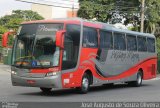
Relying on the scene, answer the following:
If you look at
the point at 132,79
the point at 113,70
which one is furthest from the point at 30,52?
the point at 132,79

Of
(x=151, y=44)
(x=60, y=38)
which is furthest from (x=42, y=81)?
(x=151, y=44)

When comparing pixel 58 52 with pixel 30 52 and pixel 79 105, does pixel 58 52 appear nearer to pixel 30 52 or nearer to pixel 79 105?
pixel 30 52

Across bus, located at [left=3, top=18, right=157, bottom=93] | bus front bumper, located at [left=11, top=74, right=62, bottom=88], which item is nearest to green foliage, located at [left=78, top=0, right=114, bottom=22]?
bus, located at [left=3, top=18, right=157, bottom=93]

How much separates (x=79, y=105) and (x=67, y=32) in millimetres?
4696

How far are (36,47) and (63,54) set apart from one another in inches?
43.8

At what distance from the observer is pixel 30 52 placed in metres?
18.8

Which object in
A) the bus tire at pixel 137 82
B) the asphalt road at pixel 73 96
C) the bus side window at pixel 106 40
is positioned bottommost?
the bus tire at pixel 137 82

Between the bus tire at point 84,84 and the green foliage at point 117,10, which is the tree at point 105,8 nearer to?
the green foliage at point 117,10

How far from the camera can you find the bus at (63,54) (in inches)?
728

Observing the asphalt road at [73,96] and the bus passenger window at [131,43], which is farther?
the bus passenger window at [131,43]

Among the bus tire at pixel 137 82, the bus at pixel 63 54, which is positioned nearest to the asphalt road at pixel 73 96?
the bus at pixel 63 54

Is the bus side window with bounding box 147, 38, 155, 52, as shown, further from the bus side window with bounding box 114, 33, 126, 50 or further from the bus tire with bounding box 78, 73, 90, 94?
the bus tire with bounding box 78, 73, 90, 94

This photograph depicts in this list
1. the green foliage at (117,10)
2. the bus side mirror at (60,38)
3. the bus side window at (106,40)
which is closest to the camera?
the bus side mirror at (60,38)

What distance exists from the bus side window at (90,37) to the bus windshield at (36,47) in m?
1.69
